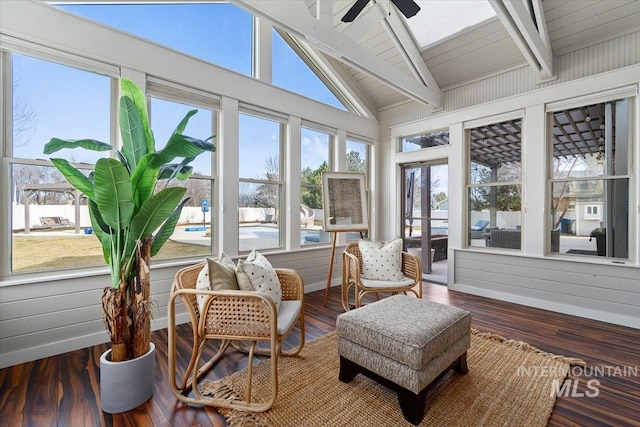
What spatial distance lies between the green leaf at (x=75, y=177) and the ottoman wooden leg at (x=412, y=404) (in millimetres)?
2268

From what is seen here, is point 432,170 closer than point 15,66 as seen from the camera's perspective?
No

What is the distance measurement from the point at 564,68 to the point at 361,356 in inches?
163

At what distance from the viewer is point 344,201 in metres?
4.11

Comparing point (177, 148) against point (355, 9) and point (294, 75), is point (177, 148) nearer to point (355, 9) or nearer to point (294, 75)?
point (355, 9)

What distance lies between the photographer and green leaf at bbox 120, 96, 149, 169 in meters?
1.91

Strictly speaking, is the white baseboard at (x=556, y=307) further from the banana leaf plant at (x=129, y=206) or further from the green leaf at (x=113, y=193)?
the green leaf at (x=113, y=193)

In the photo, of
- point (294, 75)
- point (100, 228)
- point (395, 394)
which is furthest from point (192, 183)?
point (395, 394)

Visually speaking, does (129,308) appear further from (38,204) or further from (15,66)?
(15,66)

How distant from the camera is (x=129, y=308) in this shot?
1.84m

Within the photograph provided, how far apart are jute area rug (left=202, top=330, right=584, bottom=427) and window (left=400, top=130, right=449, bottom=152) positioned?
329cm

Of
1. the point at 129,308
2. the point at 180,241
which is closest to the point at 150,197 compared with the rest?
the point at 129,308

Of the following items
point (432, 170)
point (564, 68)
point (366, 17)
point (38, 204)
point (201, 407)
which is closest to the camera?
point (201, 407)

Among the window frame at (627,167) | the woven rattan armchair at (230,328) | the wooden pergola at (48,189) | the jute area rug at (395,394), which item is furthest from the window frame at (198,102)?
the window frame at (627,167)

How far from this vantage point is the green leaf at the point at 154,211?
1.83 meters
